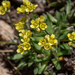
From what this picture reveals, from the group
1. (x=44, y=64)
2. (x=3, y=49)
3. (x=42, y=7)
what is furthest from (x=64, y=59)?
(x=42, y=7)

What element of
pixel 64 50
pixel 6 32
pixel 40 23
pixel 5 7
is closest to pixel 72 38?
pixel 64 50

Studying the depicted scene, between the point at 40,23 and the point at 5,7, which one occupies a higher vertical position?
the point at 5,7

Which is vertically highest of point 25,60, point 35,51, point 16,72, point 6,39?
point 6,39

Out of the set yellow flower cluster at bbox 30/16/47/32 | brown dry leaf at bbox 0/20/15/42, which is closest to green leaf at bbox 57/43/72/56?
yellow flower cluster at bbox 30/16/47/32

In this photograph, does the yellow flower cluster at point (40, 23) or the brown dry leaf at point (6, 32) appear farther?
the brown dry leaf at point (6, 32)

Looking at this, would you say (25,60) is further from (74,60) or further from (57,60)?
(74,60)

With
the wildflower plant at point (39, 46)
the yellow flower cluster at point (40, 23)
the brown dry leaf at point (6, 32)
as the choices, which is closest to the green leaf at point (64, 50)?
the wildflower plant at point (39, 46)

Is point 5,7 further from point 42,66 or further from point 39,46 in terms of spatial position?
point 42,66

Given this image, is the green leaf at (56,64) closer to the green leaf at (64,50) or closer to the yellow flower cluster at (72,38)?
the green leaf at (64,50)
